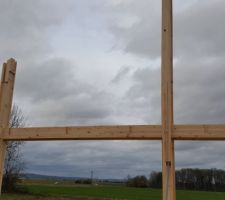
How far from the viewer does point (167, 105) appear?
300 centimetres

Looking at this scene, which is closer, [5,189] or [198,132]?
[198,132]

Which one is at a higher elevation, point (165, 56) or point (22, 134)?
point (165, 56)

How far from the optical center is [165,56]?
3.11 m

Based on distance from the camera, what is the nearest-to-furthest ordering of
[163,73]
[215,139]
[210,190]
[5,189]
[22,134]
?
[215,139]
[163,73]
[22,134]
[5,189]
[210,190]

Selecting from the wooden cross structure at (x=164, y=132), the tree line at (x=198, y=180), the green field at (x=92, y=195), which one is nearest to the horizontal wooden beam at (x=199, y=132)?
the wooden cross structure at (x=164, y=132)

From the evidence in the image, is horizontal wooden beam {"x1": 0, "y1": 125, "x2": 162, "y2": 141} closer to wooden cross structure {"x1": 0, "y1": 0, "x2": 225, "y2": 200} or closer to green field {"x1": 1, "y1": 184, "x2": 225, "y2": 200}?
wooden cross structure {"x1": 0, "y1": 0, "x2": 225, "y2": 200}

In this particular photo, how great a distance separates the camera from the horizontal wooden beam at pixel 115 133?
2857 mm

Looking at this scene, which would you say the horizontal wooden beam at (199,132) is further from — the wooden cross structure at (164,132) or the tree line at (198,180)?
the tree line at (198,180)

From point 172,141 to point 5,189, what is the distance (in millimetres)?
20721

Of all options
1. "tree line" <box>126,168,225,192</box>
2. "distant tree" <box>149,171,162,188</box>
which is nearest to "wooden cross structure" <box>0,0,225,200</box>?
"distant tree" <box>149,171,162,188</box>

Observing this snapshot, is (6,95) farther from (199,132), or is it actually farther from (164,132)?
(199,132)

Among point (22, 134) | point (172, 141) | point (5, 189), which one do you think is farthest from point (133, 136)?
point (5, 189)

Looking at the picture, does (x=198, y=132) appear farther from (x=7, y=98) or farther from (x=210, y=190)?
(x=210, y=190)

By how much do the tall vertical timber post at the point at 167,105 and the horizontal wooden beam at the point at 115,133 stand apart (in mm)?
65
